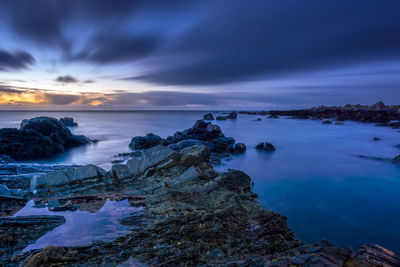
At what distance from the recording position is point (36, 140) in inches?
744

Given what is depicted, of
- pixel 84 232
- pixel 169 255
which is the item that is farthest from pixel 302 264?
pixel 84 232

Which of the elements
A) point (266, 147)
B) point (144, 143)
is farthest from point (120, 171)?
point (266, 147)

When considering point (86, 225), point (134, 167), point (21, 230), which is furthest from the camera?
point (134, 167)

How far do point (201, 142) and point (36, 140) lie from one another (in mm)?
15269

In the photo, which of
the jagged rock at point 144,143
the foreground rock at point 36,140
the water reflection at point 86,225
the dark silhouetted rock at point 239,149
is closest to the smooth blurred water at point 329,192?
the dark silhouetted rock at point 239,149

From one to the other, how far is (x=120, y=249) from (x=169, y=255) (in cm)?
137

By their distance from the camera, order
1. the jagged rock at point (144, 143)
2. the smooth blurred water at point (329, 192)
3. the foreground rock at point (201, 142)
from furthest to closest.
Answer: the jagged rock at point (144, 143) < the foreground rock at point (201, 142) < the smooth blurred water at point (329, 192)

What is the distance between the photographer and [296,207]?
875cm

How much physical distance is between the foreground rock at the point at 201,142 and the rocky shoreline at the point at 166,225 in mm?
6263

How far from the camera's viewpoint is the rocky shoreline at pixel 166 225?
15.2 feet

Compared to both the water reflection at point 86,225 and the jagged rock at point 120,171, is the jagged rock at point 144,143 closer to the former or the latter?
the jagged rock at point 120,171

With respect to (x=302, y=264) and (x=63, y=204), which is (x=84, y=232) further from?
(x=302, y=264)

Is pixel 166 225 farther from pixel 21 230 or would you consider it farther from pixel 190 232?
pixel 21 230

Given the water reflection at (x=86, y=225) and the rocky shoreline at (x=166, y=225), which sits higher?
the rocky shoreline at (x=166, y=225)
